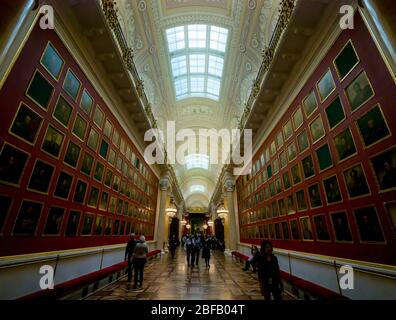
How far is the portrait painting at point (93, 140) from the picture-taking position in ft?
22.5

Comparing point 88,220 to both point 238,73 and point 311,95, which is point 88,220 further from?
point 238,73

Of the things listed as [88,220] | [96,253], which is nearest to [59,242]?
[88,220]

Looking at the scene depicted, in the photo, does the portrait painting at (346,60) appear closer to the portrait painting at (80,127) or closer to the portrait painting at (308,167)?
the portrait painting at (308,167)

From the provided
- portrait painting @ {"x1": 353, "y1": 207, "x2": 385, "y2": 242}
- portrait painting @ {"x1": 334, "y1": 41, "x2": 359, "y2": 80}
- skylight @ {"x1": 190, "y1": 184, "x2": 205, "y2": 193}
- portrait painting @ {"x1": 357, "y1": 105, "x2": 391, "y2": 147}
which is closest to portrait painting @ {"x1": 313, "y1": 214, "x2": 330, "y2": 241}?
portrait painting @ {"x1": 353, "y1": 207, "x2": 385, "y2": 242}

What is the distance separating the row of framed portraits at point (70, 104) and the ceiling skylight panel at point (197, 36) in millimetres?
8171

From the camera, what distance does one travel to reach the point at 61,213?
215 inches

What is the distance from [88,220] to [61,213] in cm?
150

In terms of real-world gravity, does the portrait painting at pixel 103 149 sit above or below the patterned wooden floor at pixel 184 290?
above

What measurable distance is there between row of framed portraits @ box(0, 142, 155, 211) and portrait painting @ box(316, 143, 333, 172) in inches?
274

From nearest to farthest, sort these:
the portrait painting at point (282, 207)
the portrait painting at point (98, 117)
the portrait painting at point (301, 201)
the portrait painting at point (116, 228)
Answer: the portrait painting at point (301, 201)
the portrait painting at point (98, 117)
the portrait painting at point (282, 207)
the portrait painting at point (116, 228)

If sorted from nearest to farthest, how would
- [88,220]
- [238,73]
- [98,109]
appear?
[88,220], [98,109], [238,73]

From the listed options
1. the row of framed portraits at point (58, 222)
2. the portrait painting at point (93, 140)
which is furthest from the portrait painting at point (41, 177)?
the portrait painting at point (93, 140)

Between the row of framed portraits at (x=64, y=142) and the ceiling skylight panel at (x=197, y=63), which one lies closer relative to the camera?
the row of framed portraits at (x=64, y=142)

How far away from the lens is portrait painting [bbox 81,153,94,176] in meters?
6.50
